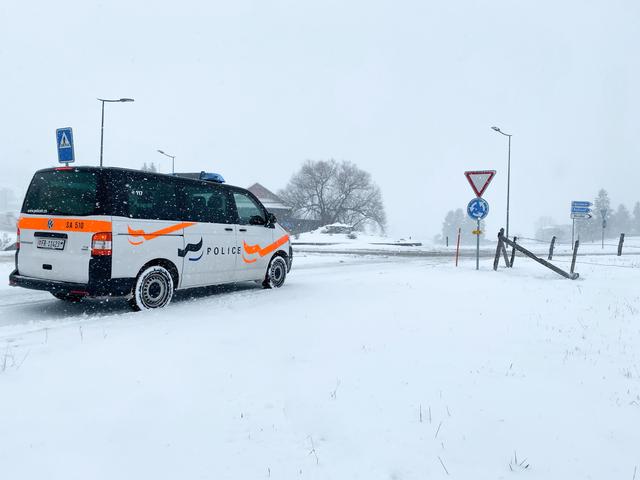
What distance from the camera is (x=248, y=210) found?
8.49m

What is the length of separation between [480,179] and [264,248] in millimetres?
6386

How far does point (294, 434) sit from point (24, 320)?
4692 millimetres

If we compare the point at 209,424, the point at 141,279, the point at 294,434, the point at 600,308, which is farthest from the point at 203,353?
the point at 600,308

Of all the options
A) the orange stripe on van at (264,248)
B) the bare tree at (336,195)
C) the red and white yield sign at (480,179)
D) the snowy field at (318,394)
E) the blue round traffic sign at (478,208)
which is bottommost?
the snowy field at (318,394)

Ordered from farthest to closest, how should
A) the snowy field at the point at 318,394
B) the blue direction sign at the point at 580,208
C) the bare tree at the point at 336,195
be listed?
the bare tree at the point at 336,195
the blue direction sign at the point at 580,208
the snowy field at the point at 318,394

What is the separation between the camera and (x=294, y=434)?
2.83 metres

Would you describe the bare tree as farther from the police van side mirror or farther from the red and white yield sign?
the police van side mirror

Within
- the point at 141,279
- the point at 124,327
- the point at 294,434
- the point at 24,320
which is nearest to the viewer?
the point at 294,434

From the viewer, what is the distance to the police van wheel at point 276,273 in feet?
29.6

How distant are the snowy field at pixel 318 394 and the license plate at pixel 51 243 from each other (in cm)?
91

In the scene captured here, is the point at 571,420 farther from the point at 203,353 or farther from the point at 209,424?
the point at 203,353

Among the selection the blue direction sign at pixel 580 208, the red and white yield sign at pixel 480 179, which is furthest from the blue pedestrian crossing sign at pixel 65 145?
the blue direction sign at pixel 580 208

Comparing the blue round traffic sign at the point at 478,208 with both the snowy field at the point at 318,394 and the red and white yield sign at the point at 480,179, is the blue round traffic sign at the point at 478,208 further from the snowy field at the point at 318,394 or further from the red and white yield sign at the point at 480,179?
the snowy field at the point at 318,394

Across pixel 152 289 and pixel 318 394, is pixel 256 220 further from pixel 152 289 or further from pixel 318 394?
pixel 318 394
